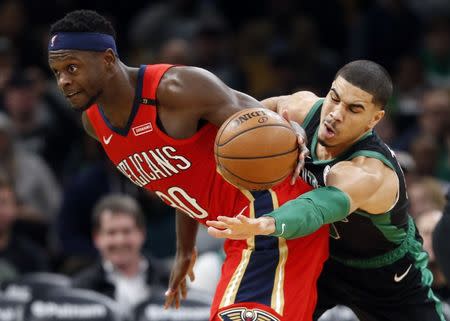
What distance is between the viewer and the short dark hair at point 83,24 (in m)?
5.49

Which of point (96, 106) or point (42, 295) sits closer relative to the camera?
point (96, 106)

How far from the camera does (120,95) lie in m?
5.61

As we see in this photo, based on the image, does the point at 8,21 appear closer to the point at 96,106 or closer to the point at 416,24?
the point at 416,24

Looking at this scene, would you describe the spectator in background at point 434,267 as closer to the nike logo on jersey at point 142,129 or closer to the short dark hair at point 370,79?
the short dark hair at point 370,79

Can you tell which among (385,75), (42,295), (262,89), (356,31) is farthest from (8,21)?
(385,75)

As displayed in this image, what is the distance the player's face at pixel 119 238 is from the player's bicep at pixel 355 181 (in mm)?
3194

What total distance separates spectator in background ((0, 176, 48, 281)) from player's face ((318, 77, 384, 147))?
13.2 feet

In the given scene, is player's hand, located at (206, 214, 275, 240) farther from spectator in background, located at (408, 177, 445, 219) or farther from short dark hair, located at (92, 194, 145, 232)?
spectator in background, located at (408, 177, 445, 219)

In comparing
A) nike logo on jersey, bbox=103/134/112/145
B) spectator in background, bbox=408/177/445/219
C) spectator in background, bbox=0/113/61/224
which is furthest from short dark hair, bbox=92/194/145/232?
nike logo on jersey, bbox=103/134/112/145

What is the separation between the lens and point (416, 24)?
11.8 m

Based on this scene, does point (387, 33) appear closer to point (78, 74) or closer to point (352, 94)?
point (352, 94)

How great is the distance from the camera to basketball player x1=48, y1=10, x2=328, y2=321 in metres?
5.48

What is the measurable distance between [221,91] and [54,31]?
2.83ft

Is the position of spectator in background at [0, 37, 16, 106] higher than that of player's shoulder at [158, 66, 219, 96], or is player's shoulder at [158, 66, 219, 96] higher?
player's shoulder at [158, 66, 219, 96]
